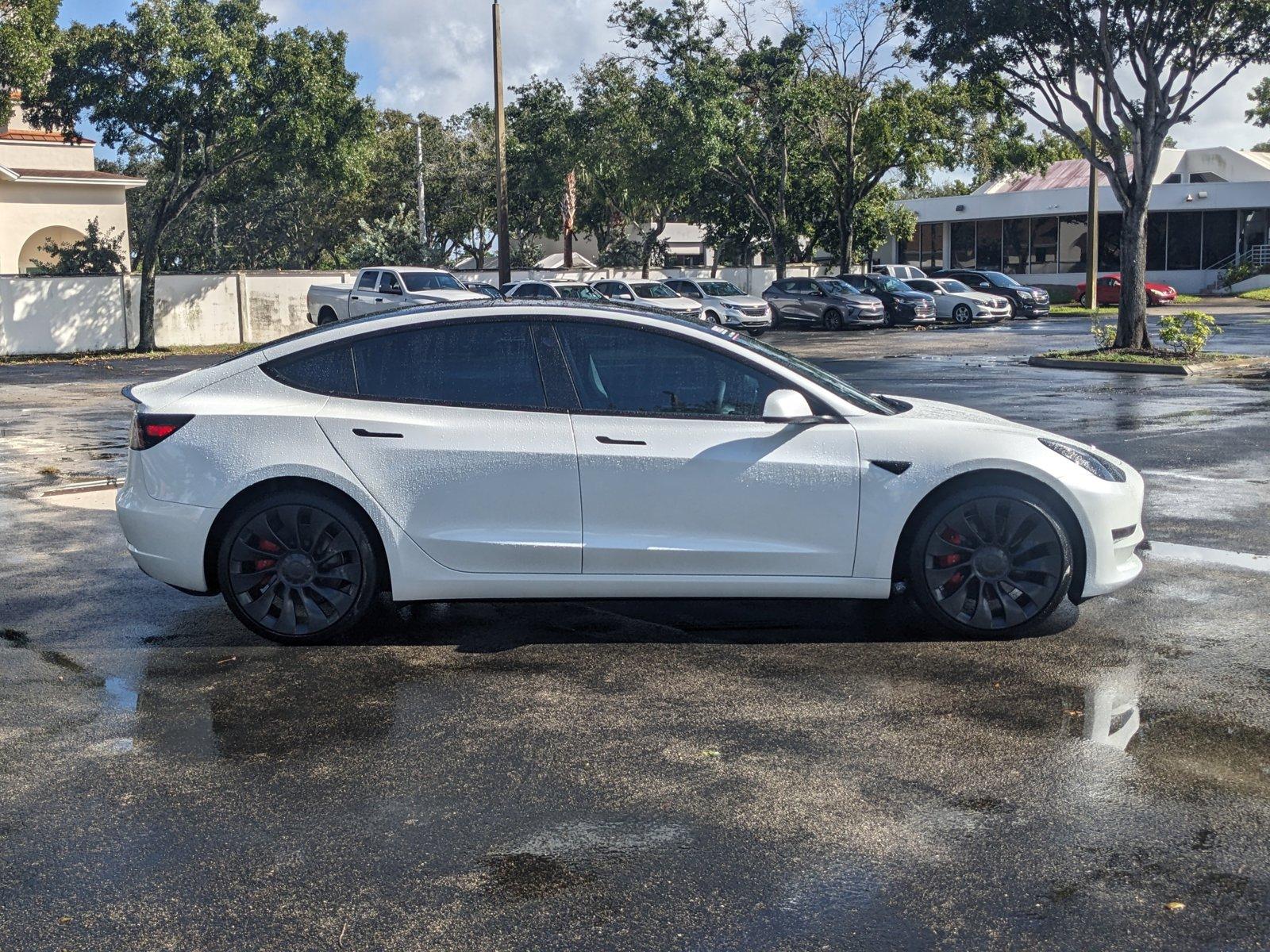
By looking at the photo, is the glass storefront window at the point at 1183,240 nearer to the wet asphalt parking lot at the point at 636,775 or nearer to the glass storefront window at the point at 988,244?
the glass storefront window at the point at 988,244

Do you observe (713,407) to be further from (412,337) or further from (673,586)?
(412,337)

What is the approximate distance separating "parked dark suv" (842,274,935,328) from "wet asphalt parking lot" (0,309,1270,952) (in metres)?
34.5

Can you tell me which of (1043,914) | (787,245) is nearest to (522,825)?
(1043,914)

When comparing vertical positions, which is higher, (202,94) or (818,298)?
(202,94)

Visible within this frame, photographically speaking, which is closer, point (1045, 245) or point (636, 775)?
point (636, 775)

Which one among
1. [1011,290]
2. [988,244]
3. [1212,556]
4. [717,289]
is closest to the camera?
[1212,556]

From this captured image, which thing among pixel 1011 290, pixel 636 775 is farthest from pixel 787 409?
pixel 1011 290

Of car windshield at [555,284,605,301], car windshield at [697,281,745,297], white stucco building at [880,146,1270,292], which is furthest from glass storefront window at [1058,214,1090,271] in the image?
car windshield at [555,284,605,301]

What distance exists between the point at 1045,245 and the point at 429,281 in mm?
39222

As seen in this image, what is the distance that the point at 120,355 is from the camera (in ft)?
106

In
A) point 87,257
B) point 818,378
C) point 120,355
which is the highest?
point 87,257

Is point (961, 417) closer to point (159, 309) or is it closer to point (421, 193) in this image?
point (159, 309)

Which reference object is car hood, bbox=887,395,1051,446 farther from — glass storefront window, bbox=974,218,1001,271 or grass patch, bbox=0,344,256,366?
glass storefront window, bbox=974,218,1001,271

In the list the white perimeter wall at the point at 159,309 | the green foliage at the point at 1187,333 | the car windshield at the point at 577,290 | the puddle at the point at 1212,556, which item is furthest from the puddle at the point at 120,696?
the white perimeter wall at the point at 159,309
